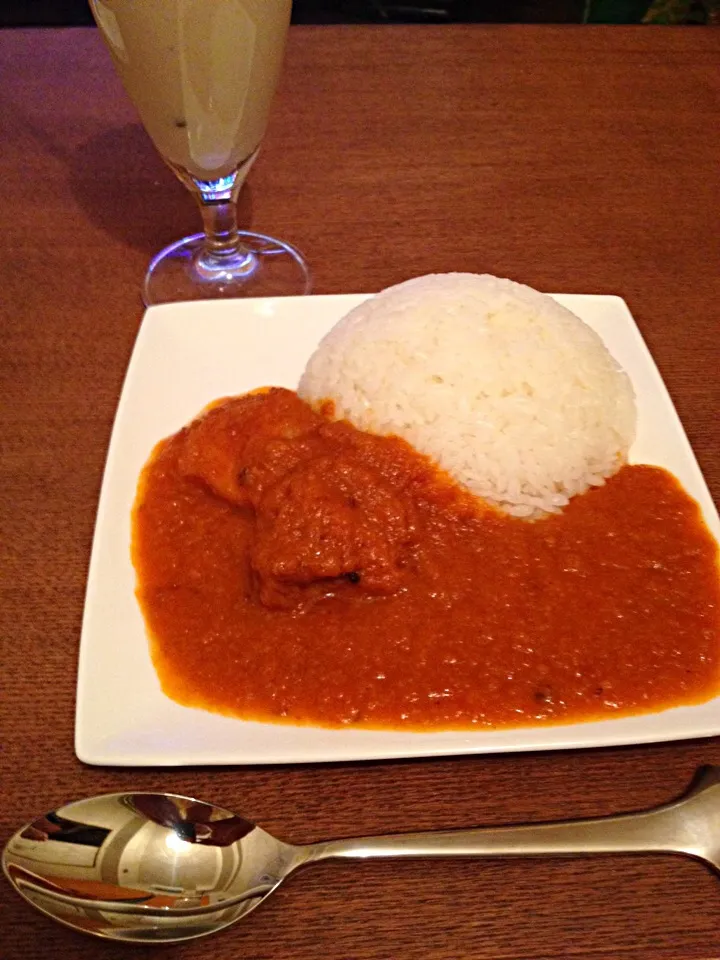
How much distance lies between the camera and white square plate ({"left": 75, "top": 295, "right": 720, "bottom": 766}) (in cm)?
112

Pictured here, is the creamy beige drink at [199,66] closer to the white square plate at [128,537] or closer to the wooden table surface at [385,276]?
the white square plate at [128,537]

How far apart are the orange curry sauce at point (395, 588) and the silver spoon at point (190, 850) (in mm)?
157

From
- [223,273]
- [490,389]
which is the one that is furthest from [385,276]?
[490,389]

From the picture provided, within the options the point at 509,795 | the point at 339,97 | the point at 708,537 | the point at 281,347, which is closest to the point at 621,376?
the point at 708,537

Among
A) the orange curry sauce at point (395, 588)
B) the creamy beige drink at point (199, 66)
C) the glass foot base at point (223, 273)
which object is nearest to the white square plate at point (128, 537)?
the orange curry sauce at point (395, 588)

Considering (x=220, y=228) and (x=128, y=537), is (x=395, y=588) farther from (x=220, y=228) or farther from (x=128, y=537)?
(x=220, y=228)

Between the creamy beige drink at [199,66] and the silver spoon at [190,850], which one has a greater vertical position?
the creamy beige drink at [199,66]

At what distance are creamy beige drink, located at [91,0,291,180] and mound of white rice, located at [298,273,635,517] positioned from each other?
50 centimetres

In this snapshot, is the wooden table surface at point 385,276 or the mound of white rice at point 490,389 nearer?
the wooden table surface at point 385,276

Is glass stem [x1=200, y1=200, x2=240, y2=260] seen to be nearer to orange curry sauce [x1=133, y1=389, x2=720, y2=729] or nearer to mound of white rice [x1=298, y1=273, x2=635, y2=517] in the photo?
mound of white rice [x1=298, y1=273, x2=635, y2=517]

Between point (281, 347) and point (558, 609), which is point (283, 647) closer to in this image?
point (558, 609)

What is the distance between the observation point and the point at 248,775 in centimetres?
118

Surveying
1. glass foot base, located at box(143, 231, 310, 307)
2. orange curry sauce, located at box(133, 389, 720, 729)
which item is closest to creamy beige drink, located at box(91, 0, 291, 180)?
glass foot base, located at box(143, 231, 310, 307)

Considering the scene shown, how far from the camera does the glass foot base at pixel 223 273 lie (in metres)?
2.03
